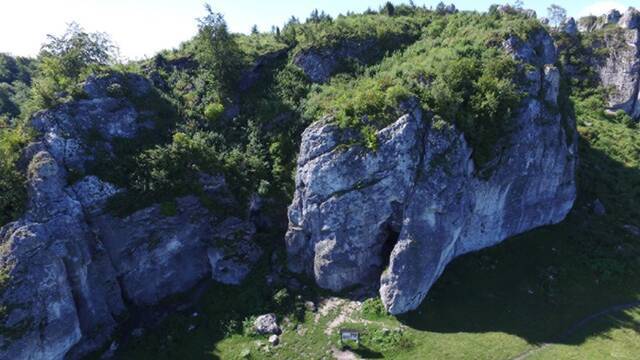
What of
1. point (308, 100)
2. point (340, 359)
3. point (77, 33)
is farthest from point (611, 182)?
point (77, 33)

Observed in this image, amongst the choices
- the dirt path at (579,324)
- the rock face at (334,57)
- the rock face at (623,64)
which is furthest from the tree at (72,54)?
the rock face at (623,64)

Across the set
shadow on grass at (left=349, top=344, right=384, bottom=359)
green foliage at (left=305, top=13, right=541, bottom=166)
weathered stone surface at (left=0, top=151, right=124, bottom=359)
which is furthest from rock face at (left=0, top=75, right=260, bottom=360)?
green foliage at (left=305, top=13, right=541, bottom=166)

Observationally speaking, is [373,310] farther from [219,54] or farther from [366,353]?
[219,54]

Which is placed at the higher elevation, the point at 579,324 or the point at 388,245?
the point at 388,245

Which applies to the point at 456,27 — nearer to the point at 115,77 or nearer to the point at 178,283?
the point at 115,77

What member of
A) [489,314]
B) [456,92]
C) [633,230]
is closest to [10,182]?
[456,92]

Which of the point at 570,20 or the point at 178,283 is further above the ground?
the point at 570,20

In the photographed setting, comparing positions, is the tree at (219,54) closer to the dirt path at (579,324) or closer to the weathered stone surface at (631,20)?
the dirt path at (579,324)
